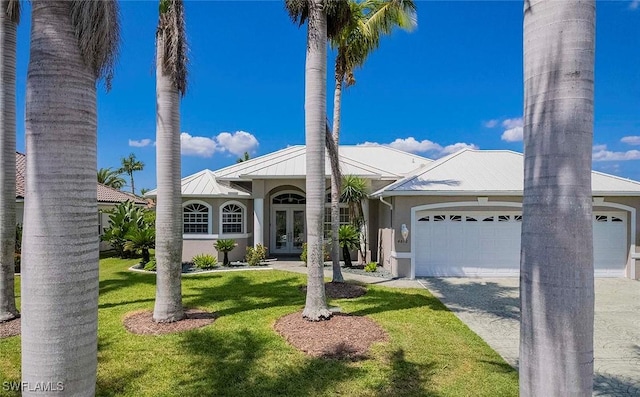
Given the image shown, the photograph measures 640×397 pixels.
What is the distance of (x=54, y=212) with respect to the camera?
2.61 metres

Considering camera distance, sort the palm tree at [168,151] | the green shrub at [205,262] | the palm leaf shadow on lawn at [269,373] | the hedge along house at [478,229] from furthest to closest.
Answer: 1. the green shrub at [205,262]
2. the hedge along house at [478,229]
3. the palm tree at [168,151]
4. the palm leaf shadow on lawn at [269,373]

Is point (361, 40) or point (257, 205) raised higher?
point (361, 40)

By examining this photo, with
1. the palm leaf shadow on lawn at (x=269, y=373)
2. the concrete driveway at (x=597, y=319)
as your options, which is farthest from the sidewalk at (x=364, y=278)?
the palm leaf shadow on lawn at (x=269, y=373)

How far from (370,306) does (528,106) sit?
24.8 feet

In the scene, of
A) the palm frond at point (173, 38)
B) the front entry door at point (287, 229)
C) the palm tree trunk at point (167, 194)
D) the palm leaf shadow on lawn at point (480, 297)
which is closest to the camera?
the palm frond at point (173, 38)

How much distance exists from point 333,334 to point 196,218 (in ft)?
36.2

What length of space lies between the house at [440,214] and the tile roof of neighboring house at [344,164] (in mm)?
99

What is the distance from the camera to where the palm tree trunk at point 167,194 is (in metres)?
7.86

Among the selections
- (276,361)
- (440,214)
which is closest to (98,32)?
(276,361)

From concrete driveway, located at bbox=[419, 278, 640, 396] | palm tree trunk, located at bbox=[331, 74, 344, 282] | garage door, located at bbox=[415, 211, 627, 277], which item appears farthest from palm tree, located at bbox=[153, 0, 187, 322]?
garage door, located at bbox=[415, 211, 627, 277]

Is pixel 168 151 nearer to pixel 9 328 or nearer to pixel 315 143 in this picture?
pixel 315 143

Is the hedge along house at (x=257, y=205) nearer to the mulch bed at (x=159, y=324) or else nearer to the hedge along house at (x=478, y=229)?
the hedge along house at (x=478, y=229)

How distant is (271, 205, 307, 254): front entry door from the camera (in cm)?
1853

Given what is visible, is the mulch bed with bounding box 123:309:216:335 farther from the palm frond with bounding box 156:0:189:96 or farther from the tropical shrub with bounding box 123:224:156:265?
the tropical shrub with bounding box 123:224:156:265
